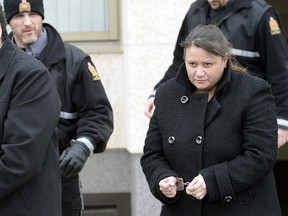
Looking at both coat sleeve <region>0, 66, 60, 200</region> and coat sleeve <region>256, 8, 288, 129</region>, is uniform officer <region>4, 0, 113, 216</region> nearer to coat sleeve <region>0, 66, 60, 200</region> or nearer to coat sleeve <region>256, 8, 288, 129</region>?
coat sleeve <region>256, 8, 288, 129</region>

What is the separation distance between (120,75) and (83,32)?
0.48 metres

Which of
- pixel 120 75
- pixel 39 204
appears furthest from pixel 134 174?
pixel 39 204

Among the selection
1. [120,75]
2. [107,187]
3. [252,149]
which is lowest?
[107,187]

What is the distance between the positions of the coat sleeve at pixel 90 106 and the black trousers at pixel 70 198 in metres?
0.24

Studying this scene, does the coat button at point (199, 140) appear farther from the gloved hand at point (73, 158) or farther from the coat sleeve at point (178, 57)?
the coat sleeve at point (178, 57)

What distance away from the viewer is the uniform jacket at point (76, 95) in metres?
5.06

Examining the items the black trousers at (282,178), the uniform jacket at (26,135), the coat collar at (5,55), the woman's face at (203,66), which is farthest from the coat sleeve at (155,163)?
the black trousers at (282,178)

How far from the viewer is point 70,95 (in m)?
5.10

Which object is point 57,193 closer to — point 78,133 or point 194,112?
point 194,112

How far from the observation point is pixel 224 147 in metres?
4.03

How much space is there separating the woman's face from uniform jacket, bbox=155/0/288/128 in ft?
3.43

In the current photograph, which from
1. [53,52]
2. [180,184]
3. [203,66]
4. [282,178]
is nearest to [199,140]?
[180,184]

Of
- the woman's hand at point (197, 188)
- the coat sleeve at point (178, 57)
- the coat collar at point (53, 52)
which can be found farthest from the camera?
the coat sleeve at point (178, 57)

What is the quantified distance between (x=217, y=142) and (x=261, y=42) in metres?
1.26
